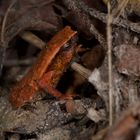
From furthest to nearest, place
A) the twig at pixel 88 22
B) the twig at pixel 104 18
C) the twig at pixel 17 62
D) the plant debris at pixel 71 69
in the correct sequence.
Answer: the twig at pixel 17 62 < the twig at pixel 88 22 < the twig at pixel 104 18 < the plant debris at pixel 71 69

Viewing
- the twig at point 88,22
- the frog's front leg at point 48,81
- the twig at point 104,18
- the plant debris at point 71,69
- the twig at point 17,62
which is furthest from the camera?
the twig at point 17,62

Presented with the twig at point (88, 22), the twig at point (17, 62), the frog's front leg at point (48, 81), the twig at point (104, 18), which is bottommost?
the twig at point (17, 62)

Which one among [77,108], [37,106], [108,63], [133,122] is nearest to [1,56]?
[37,106]

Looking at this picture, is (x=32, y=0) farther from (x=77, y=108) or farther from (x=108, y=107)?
(x=108, y=107)

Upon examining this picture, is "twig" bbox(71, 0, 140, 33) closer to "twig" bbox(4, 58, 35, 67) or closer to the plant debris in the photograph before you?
the plant debris

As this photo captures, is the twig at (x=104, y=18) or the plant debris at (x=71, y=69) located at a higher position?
the twig at (x=104, y=18)

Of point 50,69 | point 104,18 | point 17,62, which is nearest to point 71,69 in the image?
point 50,69

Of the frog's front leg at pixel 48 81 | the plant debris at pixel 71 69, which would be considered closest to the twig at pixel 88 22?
the plant debris at pixel 71 69

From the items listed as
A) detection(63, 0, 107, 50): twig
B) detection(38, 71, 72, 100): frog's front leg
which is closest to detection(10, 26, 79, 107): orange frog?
detection(38, 71, 72, 100): frog's front leg

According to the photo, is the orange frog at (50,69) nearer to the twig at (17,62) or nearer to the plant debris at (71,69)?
the plant debris at (71,69)
